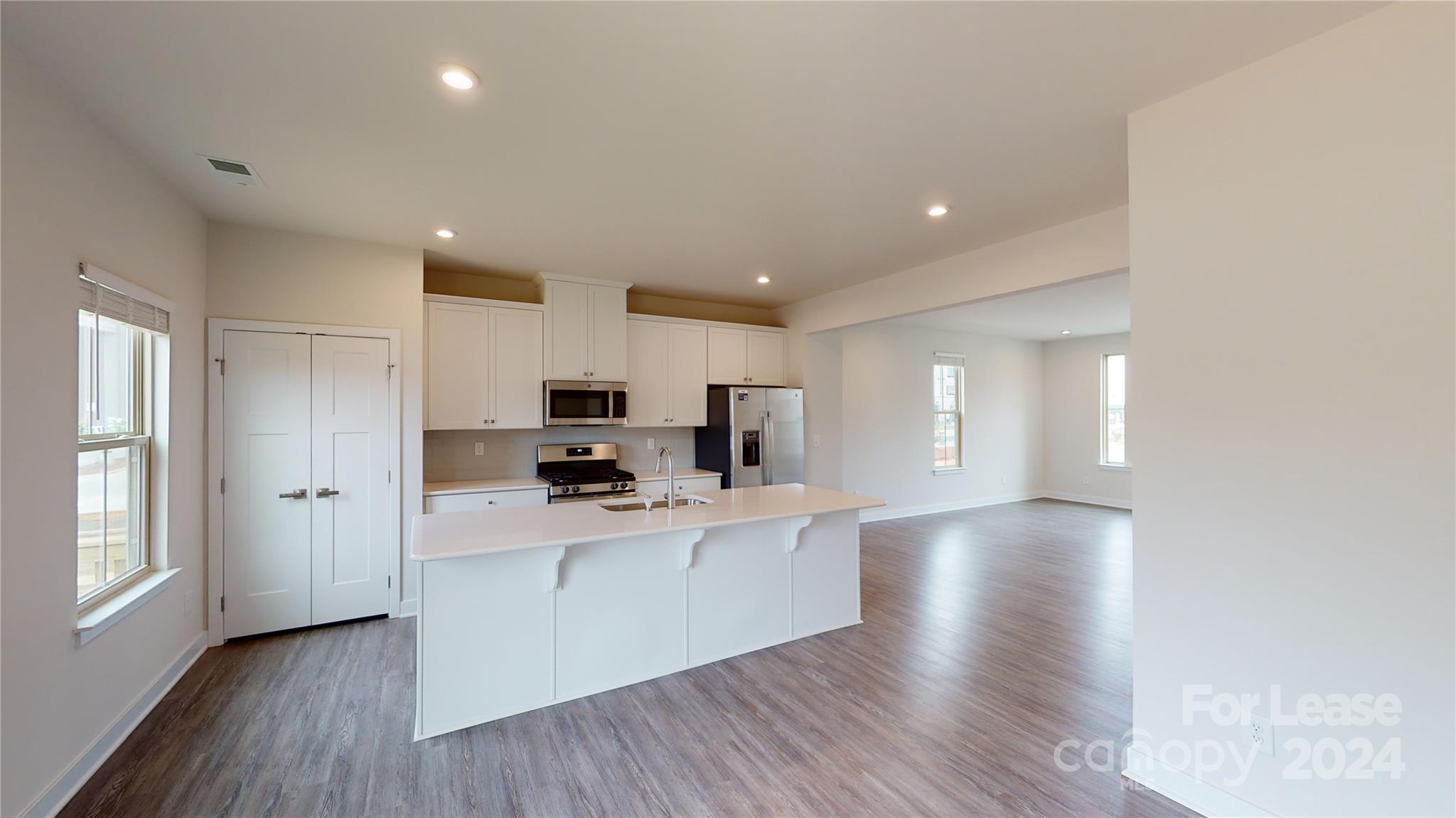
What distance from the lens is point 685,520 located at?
2889 millimetres

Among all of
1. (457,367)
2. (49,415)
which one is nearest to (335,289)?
(457,367)

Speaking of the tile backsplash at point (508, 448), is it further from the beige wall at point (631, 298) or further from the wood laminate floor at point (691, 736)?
the wood laminate floor at point (691, 736)

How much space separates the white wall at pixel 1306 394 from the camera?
62.5 inches

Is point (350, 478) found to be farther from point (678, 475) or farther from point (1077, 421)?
point (1077, 421)

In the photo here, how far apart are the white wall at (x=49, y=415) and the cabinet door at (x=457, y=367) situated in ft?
5.86

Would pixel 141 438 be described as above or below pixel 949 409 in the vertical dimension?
below

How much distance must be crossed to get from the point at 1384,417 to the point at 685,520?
256cm

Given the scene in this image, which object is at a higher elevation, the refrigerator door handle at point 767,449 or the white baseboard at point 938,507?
the refrigerator door handle at point 767,449

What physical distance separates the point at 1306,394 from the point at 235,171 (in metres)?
4.52

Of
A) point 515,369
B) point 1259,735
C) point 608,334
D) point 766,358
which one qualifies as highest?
point 608,334

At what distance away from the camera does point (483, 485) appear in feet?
14.5

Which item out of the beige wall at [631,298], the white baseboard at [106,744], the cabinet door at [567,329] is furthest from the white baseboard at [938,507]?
the white baseboard at [106,744]

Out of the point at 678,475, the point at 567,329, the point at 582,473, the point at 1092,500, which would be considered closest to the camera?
the point at 567,329

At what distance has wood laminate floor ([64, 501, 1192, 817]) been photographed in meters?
2.03
